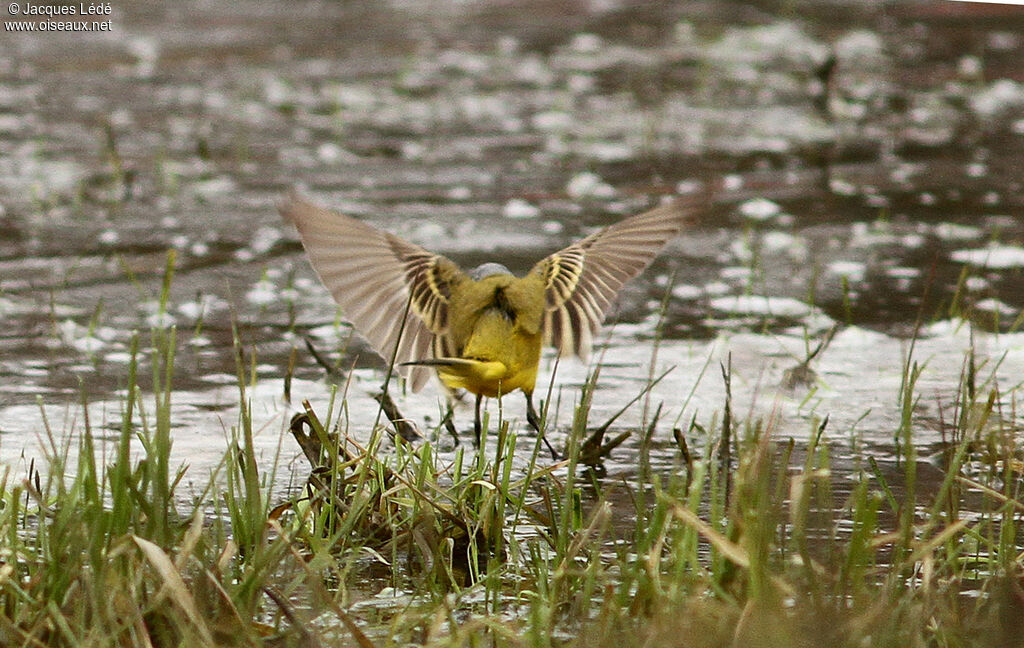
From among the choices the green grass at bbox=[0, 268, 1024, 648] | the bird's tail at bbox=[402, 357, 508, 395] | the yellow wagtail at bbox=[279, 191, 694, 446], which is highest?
the yellow wagtail at bbox=[279, 191, 694, 446]

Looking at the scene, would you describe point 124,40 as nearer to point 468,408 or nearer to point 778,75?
point 778,75

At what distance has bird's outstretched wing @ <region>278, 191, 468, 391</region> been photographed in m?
Result: 4.26

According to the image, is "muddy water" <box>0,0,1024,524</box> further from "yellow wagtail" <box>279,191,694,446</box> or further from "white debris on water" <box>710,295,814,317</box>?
"yellow wagtail" <box>279,191,694,446</box>

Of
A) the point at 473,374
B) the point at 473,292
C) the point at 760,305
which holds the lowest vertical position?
the point at 760,305

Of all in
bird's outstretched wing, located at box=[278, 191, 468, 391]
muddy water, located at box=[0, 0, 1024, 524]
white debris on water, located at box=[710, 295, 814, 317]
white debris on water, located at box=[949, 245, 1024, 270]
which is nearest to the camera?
bird's outstretched wing, located at box=[278, 191, 468, 391]

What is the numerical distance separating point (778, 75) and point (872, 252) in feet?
15.5

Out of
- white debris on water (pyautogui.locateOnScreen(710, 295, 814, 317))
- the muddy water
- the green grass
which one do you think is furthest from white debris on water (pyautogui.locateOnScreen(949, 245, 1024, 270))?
the green grass

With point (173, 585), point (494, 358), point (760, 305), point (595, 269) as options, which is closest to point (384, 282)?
point (494, 358)

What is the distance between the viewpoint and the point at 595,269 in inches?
174

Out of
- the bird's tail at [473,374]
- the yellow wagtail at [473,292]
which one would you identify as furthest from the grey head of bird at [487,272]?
the bird's tail at [473,374]

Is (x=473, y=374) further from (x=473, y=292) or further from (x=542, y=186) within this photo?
(x=542, y=186)

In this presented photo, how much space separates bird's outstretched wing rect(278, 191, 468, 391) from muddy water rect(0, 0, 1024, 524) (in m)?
0.39

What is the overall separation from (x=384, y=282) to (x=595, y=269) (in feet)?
2.07

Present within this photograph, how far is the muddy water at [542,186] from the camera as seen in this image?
4984 mm
